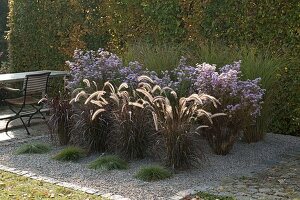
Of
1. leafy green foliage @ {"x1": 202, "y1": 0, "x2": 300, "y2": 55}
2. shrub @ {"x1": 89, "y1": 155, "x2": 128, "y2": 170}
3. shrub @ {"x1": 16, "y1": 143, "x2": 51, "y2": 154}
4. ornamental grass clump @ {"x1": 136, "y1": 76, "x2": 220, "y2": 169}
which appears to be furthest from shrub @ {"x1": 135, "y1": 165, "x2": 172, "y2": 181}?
leafy green foliage @ {"x1": 202, "y1": 0, "x2": 300, "y2": 55}

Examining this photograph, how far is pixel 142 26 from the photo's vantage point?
10.3 metres

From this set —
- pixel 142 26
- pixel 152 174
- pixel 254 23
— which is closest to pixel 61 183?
pixel 152 174

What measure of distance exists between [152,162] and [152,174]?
767mm

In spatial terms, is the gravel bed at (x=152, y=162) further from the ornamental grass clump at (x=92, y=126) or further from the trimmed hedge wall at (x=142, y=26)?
the trimmed hedge wall at (x=142, y=26)

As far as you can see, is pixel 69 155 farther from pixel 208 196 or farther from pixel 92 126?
pixel 208 196

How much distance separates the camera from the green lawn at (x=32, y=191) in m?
5.29

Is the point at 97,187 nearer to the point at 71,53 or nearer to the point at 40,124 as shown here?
the point at 40,124

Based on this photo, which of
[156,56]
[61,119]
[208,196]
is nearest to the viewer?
[208,196]

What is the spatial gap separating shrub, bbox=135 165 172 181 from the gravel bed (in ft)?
0.31

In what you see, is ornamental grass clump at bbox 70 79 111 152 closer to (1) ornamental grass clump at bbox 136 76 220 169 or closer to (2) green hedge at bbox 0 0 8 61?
(1) ornamental grass clump at bbox 136 76 220 169

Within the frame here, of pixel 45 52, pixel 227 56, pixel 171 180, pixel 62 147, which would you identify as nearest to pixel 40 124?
pixel 62 147

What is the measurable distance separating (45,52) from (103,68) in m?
4.94

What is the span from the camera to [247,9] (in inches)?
340

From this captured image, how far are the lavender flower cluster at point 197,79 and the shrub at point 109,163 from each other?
126cm
